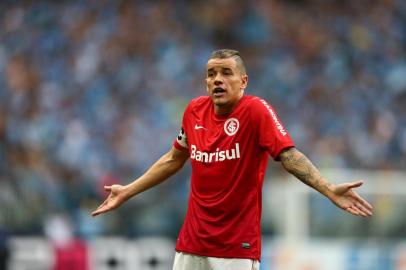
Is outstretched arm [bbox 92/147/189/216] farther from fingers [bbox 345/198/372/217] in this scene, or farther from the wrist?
fingers [bbox 345/198/372/217]

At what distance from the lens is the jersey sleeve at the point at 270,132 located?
19.4ft

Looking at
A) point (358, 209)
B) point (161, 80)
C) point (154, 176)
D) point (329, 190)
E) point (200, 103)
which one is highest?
point (161, 80)

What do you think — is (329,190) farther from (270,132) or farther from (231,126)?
(231,126)

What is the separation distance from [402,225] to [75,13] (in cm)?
716

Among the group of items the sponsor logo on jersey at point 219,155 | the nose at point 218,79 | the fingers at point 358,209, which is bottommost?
the fingers at point 358,209

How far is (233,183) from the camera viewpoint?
239 inches

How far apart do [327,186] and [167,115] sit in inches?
401

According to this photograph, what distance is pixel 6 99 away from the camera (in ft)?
50.6

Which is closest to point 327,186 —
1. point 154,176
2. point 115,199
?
point 154,176

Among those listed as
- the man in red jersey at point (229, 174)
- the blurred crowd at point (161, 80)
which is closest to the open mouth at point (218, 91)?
the man in red jersey at point (229, 174)

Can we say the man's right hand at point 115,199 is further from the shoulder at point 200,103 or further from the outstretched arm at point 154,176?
the shoulder at point 200,103

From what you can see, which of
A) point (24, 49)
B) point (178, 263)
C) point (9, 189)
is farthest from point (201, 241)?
point (24, 49)

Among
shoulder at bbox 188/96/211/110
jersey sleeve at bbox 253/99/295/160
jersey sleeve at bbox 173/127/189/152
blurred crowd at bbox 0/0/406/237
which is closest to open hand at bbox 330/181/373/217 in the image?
jersey sleeve at bbox 253/99/295/160

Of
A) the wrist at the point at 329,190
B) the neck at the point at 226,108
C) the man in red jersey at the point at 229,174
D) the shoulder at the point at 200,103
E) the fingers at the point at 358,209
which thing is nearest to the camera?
the fingers at the point at 358,209
